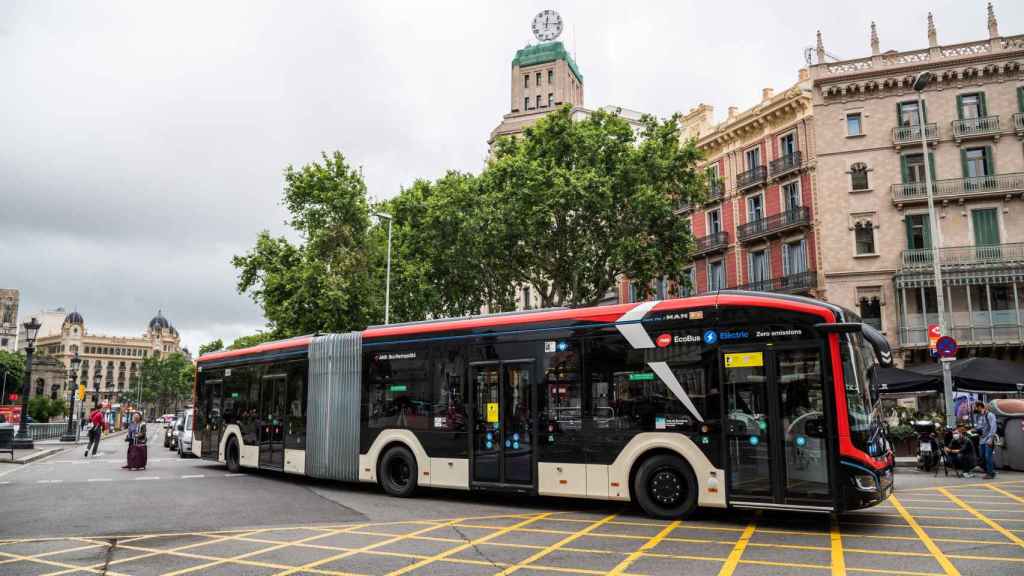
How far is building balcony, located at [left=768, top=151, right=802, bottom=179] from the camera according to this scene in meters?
33.9

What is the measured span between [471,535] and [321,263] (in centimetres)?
2365

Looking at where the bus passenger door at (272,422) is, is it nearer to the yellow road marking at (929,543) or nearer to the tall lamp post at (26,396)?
the yellow road marking at (929,543)

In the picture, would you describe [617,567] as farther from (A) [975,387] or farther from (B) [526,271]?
(B) [526,271]

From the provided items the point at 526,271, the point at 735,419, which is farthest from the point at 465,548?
the point at 526,271

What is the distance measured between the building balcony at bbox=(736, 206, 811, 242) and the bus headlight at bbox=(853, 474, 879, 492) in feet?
85.9

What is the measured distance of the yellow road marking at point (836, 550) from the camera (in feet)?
23.8

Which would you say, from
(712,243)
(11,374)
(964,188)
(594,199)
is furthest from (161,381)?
(964,188)

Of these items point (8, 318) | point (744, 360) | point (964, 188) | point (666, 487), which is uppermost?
point (8, 318)

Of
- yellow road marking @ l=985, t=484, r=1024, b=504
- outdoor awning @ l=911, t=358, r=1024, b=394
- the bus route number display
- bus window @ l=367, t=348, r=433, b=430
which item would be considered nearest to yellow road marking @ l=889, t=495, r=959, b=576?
yellow road marking @ l=985, t=484, r=1024, b=504

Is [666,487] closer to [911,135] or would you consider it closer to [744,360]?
[744,360]

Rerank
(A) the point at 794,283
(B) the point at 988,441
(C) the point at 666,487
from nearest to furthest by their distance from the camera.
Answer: (C) the point at 666,487 → (B) the point at 988,441 → (A) the point at 794,283

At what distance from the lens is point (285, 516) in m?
11.1

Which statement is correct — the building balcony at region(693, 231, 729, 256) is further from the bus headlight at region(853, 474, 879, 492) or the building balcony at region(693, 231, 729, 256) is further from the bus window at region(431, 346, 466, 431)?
the bus headlight at region(853, 474, 879, 492)

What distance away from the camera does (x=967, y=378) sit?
19.7 metres
